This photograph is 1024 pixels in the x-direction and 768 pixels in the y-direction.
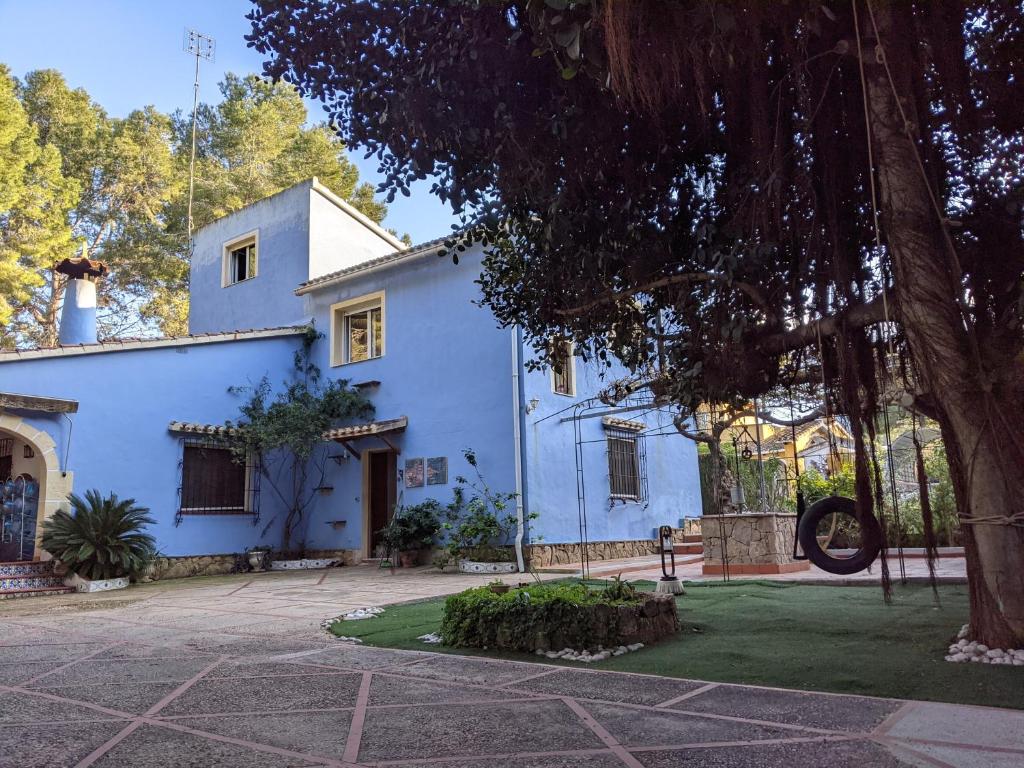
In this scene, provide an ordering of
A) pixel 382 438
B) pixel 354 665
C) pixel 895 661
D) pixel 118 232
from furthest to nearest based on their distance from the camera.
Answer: pixel 118 232
pixel 382 438
pixel 354 665
pixel 895 661

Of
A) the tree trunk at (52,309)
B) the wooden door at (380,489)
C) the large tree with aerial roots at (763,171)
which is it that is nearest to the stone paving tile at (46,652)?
the large tree with aerial roots at (763,171)

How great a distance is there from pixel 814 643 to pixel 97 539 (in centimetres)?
1056

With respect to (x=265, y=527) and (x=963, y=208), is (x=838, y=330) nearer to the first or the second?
(x=963, y=208)

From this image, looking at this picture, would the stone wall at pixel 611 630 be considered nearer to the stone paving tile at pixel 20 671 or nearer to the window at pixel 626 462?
the stone paving tile at pixel 20 671

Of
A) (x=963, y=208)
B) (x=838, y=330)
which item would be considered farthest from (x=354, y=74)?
(x=963, y=208)

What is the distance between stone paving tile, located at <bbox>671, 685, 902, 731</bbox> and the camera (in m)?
3.49

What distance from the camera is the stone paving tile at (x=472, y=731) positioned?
323cm

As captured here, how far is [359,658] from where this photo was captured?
18.0 ft

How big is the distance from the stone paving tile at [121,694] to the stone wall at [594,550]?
8535 mm

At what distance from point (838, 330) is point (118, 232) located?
24.6 metres

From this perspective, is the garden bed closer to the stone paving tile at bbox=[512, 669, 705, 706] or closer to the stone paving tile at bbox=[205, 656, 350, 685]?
the stone paving tile at bbox=[512, 669, 705, 706]

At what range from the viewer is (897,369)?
5.78m

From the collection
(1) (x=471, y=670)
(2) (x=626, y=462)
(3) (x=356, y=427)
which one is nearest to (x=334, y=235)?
(3) (x=356, y=427)

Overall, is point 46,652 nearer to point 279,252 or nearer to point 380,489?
point 380,489
